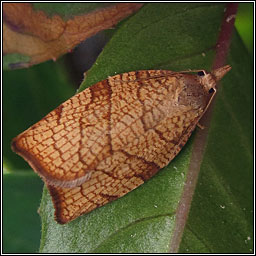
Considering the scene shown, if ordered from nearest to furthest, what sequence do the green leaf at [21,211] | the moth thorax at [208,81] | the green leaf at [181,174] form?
the green leaf at [181,174], the moth thorax at [208,81], the green leaf at [21,211]

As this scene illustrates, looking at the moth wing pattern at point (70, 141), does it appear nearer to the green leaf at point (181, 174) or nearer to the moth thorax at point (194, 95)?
the green leaf at point (181, 174)

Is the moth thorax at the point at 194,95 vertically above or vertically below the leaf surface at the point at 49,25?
below

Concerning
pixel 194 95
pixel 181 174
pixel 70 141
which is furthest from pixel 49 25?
pixel 181 174

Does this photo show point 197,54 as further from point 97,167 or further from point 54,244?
point 54,244

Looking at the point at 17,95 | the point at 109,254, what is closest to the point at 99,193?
the point at 109,254

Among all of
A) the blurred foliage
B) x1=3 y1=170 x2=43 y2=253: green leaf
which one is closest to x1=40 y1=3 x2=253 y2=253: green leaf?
the blurred foliage

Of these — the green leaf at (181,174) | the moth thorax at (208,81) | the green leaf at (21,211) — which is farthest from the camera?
the green leaf at (21,211)

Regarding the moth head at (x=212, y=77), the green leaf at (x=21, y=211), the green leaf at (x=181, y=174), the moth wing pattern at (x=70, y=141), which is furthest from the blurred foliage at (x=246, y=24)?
the green leaf at (x=21, y=211)

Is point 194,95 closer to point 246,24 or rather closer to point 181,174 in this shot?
point 181,174
